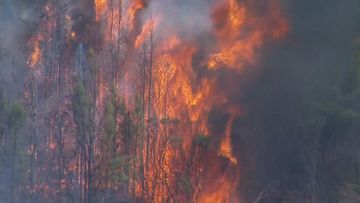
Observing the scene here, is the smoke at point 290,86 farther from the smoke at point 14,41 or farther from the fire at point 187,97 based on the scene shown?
the smoke at point 14,41

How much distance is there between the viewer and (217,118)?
1798 centimetres

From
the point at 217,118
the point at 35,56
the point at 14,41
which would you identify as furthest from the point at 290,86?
the point at 14,41

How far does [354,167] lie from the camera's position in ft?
58.4

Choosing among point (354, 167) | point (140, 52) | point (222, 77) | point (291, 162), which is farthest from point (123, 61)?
point (354, 167)

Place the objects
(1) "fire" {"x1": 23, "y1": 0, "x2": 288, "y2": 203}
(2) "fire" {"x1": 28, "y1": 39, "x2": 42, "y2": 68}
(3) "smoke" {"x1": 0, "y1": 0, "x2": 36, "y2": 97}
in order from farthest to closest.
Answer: (2) "fire" {"x1": 28, "y1": 39, "x2": 42, "y2": 68} → (3) "smoke" {"x1": 0, "y1": 0, "x2": 36, "y2": 97} → (1) "fire" {"x1": 23, "y1": 0, "x2": 288, "y2": 203}

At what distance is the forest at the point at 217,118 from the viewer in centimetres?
1744

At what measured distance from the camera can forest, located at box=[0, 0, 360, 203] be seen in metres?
17.4

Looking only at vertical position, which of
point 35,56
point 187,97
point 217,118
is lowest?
point 217,118

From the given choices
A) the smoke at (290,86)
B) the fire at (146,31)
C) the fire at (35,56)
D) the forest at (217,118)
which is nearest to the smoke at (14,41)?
the fire at (35,56)

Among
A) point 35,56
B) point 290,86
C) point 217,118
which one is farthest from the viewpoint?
point 35,56

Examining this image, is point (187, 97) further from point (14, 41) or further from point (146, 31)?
point (14, 41)

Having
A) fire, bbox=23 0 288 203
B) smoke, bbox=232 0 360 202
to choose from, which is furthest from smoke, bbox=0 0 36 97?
smoke, bbox=232 0 360 202

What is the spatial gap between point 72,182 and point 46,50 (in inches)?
229

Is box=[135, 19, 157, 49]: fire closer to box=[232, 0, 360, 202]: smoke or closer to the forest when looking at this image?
the forest
